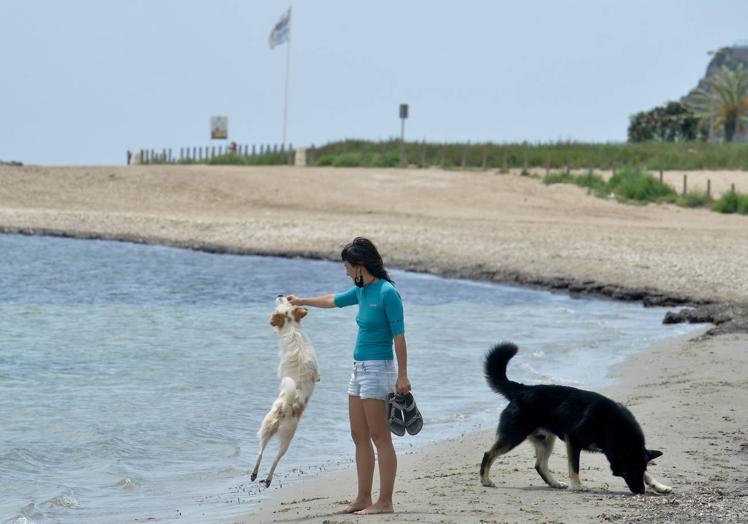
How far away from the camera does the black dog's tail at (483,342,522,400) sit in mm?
7074

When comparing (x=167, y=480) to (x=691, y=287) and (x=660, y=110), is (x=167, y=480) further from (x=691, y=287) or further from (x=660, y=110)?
(x=660, y=110)

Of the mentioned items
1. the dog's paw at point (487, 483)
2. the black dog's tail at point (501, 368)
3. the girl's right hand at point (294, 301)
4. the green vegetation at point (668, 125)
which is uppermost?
the green vegetation at point (668, 125)

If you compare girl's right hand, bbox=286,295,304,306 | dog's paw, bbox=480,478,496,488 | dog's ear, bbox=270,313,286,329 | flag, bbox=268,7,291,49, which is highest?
flag, bbox=268,7,291,49

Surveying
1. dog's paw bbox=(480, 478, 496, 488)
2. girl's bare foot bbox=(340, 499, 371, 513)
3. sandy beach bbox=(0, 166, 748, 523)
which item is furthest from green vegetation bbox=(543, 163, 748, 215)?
girl's bare foot bbox=(340, 499, 371, 513)

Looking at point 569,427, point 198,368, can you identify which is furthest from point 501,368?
point 198,368

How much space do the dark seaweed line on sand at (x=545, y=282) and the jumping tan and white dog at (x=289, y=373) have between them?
9.07 m

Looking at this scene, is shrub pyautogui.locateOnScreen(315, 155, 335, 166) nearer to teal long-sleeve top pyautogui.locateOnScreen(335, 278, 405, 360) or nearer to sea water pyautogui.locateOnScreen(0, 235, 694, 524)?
sea water pyautogui.locateOnScreen(0, 235, 694, 524)

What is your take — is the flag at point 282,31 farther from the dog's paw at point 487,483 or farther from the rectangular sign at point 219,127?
the dog's paw at point 487,483

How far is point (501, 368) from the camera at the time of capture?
7.13 meters

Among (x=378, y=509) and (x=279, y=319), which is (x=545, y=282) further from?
(x=378, y=509)

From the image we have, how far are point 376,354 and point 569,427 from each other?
1.39 m

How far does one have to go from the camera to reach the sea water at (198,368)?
8336mm

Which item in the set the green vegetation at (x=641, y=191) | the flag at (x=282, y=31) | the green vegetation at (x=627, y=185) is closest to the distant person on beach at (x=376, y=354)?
the green vegetation at (x=641, y=191)

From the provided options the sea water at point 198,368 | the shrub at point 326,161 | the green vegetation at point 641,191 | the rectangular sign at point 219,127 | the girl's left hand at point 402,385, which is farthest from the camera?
the rectangular sign at point 219,127
